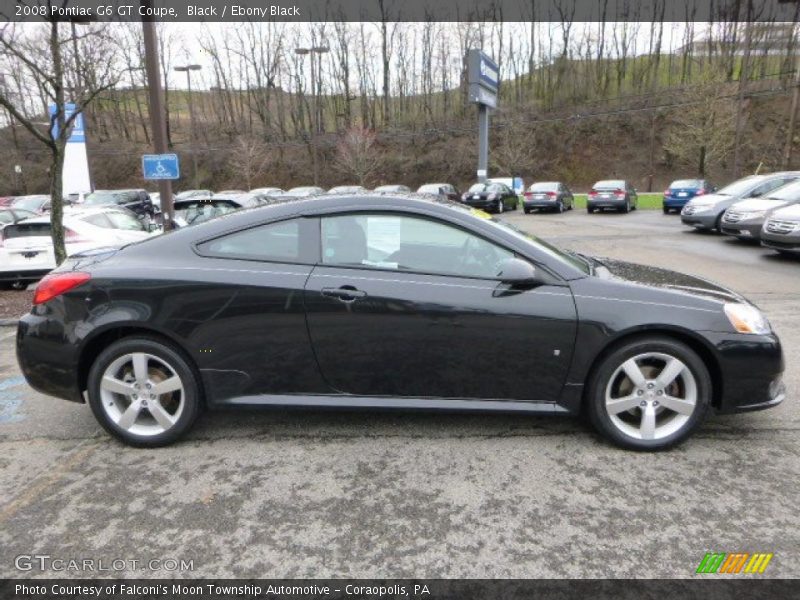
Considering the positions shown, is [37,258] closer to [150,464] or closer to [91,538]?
[150,464]

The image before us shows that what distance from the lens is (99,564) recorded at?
7.61 feet

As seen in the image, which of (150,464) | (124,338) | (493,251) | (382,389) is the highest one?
(493,251)

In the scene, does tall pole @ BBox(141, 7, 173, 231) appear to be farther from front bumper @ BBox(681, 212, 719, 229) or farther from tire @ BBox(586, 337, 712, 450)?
front bumper @ BBox(681, 212, 719, 229)

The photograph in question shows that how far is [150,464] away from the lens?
313 centimetres

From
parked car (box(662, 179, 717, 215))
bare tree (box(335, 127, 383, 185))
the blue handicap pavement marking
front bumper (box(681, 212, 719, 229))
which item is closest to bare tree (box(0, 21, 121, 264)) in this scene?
the blue handicap pavement marking

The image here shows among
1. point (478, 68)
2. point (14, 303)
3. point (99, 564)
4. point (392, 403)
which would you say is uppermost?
point (478, 68)

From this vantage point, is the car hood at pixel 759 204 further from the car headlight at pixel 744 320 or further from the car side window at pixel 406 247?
the car side window at pixel 406 247

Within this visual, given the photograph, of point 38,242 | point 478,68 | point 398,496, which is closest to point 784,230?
point 398,496

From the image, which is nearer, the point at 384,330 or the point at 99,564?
the point at 99,564

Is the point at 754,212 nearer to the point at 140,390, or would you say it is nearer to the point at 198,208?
the point at 198,208

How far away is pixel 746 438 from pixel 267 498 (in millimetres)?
2830

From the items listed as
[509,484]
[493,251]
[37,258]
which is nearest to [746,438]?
[509,484]

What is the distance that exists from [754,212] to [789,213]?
195 centimetres

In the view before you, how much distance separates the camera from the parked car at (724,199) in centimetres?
1347
